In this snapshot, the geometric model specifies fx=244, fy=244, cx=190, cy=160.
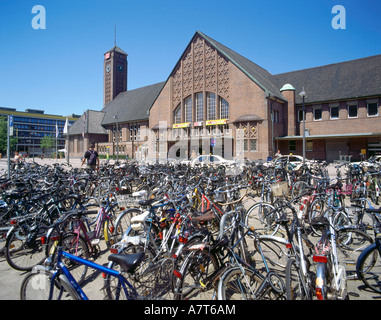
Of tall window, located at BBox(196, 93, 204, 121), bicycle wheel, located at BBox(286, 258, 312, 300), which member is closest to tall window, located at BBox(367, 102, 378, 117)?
tall window, located at BBox(196, 93, 204, 121)

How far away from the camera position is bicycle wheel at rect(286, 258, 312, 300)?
8.80ft

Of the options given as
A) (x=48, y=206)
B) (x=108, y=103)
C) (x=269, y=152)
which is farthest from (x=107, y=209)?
(x=108, y=103)

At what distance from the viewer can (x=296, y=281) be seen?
9.25ft

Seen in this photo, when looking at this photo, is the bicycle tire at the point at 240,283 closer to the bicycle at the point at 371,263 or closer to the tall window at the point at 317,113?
the bicycle at the point at 371,263

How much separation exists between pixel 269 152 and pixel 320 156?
262 inches

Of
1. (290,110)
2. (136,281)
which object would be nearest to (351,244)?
(136,281)

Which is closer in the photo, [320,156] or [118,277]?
[118,277]

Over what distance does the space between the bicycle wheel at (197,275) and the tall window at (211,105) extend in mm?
29494

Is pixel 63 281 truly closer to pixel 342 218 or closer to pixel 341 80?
pixel 342 218

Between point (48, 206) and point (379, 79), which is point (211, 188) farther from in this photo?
point (379, 79)

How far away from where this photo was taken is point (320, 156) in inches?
1145

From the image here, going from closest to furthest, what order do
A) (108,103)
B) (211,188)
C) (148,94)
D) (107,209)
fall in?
1. (107,209)
2. (211,188)
3. (148,94)
4. (108,103)

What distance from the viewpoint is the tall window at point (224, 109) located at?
3095 cm
